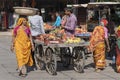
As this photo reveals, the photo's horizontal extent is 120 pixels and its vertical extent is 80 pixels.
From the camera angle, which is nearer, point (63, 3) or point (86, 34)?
point (86, 34)

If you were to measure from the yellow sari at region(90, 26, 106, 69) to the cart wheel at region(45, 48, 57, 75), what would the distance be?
137 cm

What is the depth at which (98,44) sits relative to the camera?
1234 cm

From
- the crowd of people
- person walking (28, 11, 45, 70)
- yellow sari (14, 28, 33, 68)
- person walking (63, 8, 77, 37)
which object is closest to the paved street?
the crowd of people

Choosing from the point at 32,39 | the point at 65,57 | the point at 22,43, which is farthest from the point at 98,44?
the point at 22,43

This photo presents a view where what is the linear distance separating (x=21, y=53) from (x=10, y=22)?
2242 centimetres

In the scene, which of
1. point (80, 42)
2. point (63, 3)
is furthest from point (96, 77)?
point (63, 3)

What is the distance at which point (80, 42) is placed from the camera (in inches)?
461

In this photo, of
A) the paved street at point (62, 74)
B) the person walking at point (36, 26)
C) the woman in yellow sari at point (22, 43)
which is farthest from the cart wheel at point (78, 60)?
the woman in yellow sari at point (22, 43)

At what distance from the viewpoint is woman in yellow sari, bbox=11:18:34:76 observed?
36.7 ft

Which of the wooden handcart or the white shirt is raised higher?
the white shirt

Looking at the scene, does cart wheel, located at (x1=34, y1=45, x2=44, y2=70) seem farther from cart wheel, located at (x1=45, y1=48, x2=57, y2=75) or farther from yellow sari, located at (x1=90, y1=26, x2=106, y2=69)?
yellow sari, located at (x1=90, y1=26, x2=106, y2=69)

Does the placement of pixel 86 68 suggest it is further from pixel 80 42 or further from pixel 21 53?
pixel 21 53

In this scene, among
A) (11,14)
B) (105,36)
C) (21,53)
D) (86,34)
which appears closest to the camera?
(21,53)

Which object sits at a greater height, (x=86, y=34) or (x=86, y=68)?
(x=86, y=34)
